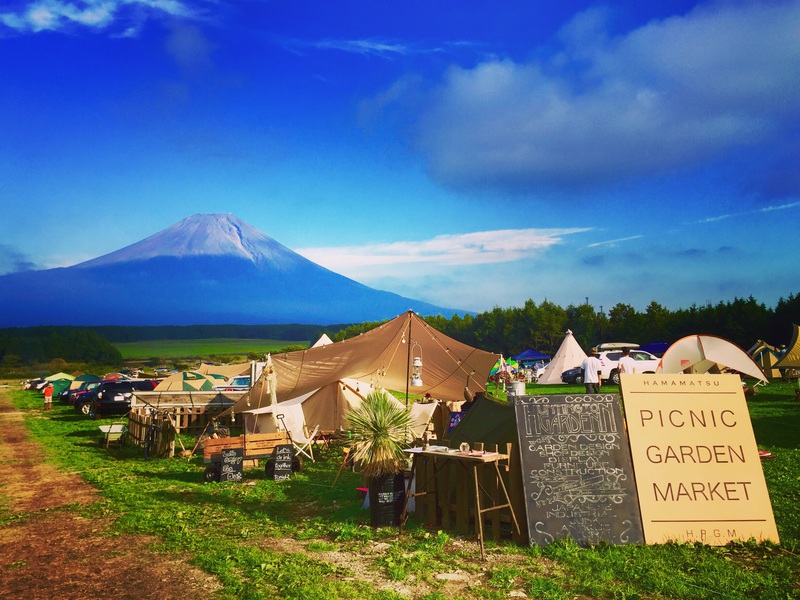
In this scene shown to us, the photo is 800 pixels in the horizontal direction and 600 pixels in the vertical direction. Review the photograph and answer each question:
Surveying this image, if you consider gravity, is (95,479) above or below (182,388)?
below

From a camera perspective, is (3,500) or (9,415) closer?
(3,500)

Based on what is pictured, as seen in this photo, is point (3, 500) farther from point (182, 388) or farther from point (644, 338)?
point (644, 338)

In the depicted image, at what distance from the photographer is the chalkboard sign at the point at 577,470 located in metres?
7.38

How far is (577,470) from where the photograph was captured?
761 cm

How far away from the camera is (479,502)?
777 centimetres

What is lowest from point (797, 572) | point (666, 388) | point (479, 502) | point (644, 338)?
point (797, 572)

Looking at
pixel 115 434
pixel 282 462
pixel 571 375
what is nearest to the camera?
pixel 282 462

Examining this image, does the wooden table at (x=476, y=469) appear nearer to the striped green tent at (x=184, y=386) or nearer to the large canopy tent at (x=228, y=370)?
the striped green tent at (x=184, y=386)

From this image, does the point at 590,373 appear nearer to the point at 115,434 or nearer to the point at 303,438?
the point at 303,438

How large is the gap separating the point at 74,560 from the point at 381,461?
385cm

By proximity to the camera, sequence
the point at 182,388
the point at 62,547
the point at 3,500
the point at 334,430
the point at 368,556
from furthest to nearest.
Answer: the point at 182,388 → the point at 334,430 → the point at 3,500 → the point at 62,547 → the point at 368,556

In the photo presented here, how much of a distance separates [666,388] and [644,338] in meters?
74.9

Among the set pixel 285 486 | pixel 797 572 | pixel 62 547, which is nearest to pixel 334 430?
pixel 285 486

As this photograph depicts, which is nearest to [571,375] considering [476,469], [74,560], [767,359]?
[767,359]
